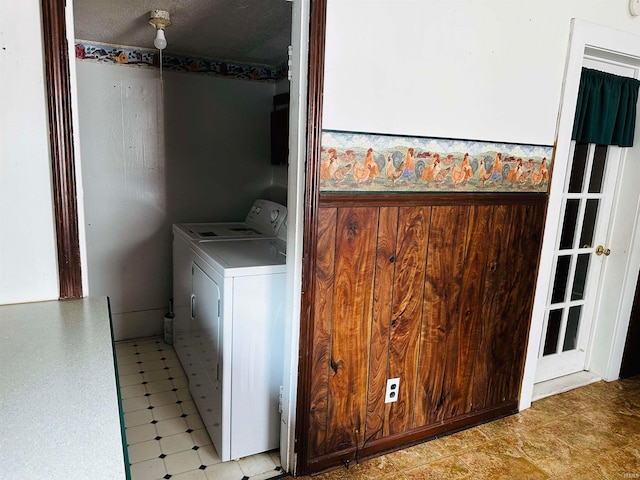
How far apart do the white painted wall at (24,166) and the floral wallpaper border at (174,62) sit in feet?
6.15

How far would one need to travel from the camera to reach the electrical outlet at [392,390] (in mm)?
2203

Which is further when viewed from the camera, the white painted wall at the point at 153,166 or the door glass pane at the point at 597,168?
the white painted wall at the point at 153,166

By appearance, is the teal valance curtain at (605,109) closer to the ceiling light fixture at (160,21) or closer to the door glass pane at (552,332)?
the door glass pane at (552,332)

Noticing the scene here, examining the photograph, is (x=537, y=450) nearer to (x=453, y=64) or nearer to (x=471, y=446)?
(x=471, y=446)

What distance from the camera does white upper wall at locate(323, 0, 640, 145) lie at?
71.4 inches

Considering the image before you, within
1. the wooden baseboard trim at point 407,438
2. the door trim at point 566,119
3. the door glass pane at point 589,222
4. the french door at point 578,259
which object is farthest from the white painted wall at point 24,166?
the door glass pane at point 589,222

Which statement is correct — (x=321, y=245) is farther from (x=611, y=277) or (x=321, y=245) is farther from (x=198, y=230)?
(x=611, y=277)

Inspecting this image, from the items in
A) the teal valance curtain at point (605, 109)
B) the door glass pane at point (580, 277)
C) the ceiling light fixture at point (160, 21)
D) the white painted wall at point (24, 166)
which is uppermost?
the ceiling light fixture at point (160, 21)

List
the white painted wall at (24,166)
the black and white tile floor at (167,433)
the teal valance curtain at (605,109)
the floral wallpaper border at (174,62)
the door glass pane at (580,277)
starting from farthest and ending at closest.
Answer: the floral wallpaper border at (174,62) < the door glass pane at (580,277) < the teal valance curtain at (605,109) < the black and white tile floor at (167,433) < the white painted wall at (24,166)

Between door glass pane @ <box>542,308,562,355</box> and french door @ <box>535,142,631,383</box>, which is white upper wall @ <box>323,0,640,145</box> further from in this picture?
door glass pane @ <box>542,308,562,355</box>

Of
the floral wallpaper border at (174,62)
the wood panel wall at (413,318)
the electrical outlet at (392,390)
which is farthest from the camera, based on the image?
the floral wallpaper border at (174,62)

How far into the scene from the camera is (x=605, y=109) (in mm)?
2600

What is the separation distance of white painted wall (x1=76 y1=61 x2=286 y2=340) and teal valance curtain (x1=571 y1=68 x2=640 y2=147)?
2.27 metres

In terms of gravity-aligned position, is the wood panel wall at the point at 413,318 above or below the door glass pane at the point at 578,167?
below
